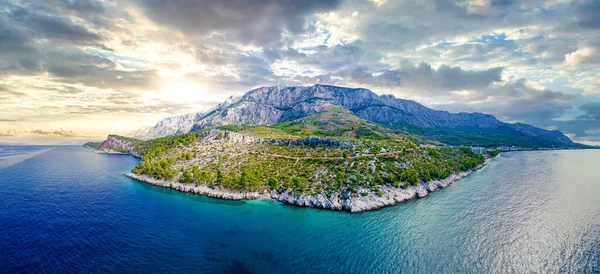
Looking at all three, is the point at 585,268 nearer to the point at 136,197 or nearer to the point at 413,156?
the point at 413,156

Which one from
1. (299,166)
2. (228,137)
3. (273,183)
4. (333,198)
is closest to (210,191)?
(273,183)

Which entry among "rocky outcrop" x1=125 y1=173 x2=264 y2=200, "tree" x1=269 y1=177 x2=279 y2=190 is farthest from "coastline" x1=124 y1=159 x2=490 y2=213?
"tree" x1=269 y1=177 x2=279 y2=190

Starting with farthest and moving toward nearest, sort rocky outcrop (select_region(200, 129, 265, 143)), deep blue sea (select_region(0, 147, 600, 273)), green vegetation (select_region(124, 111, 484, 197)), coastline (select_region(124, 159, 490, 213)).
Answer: rocky outcrop (select_region(200, 129, 265, 143)) → green vegetation (select_region(124, 111, 484, 197)) → coastline (select_region(124, 159, 490, 213)) → deep blue sea (select_region(0, 147, 600, 273))

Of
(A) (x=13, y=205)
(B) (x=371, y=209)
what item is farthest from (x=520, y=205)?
(A) (x=13, y=205)

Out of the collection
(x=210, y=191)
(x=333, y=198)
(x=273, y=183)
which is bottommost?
(x=210, y=191)

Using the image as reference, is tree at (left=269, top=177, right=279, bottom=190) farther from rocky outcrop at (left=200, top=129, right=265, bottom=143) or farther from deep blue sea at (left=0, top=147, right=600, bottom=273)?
rocky outcrop at (left=200, top=129, right=265, bottom=143)

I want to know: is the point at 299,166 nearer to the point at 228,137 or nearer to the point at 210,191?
the point at 210,191

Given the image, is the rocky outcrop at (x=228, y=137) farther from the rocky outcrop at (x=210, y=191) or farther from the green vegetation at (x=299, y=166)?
the rocky outcrop at (x=210, y=191)
